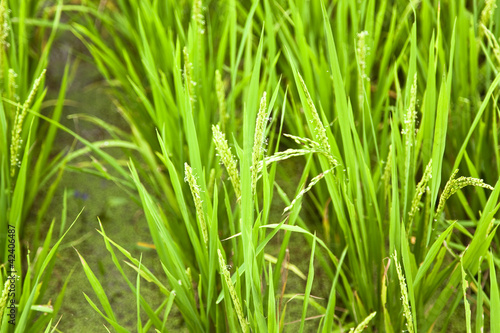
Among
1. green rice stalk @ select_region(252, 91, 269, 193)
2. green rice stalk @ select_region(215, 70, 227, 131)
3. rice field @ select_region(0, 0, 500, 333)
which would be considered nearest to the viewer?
green rice stalk @ select_region(252, 91, 269, 193)

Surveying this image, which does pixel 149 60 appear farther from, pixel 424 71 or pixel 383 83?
pixel 424 71

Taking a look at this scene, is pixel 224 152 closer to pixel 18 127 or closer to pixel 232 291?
pixel 232 291

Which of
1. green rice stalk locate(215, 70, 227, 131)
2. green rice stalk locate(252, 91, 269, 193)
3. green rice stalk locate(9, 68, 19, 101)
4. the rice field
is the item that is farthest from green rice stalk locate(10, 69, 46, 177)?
green rice stalk locate(252, 91, 269, 193)

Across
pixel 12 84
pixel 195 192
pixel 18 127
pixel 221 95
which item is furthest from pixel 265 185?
pixel 12 84

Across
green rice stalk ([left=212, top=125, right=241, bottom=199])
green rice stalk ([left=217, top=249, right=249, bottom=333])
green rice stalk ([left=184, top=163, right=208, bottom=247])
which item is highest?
green rice stalk ([left=212, top=125, right=241, bottom=199])

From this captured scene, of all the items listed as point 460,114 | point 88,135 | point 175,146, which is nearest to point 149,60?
point 175,146

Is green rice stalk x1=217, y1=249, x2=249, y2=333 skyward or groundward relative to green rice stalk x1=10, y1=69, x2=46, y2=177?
groundward

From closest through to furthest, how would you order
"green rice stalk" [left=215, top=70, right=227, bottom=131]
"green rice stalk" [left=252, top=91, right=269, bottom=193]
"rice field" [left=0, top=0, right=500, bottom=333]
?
"green rice stalk" [left=252, top=91, right=269, bottom=193] < "rice field" [left=0, top=0, right=500, bottom=333] < "green rice stalk" [left=215, top=70, right=227, bottom=131]

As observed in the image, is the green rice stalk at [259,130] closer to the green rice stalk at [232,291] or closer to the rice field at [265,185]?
the rice field at [265,185]

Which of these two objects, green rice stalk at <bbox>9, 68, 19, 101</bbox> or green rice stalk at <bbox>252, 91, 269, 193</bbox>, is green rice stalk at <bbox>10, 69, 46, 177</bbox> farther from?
green rice stalk at <bbox>252, 91, 269, 193</bbox>

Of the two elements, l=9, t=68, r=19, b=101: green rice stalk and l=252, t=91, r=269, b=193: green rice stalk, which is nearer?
l=252, t=91, r=269, b=193: green rice stalk

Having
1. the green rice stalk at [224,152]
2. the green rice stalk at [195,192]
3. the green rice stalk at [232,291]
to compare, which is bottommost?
the green rice stalk at [232,291]

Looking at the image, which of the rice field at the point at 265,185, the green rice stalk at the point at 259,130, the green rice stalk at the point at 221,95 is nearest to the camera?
the green rice stalk at the point at 259,130

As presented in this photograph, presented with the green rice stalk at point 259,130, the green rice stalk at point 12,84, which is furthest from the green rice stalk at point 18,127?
the green rice stalk at point 259,130
